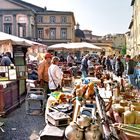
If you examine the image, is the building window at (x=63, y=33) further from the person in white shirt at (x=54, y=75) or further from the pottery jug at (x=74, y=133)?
the pottery jug at (x=74, y=133)

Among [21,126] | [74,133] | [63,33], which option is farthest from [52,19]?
[74,133]

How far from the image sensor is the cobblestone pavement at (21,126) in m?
7.57

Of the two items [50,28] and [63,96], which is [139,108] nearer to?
[63,96]

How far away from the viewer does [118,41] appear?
105062 millimetres

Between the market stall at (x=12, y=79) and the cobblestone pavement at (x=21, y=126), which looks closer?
the cobblestone pavement at (x=21, y=126)

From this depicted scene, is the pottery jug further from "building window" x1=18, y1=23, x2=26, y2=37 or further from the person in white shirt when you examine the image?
"building window" x1=18, y1=23, x2=26, y2=37

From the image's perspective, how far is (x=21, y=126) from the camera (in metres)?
8.47

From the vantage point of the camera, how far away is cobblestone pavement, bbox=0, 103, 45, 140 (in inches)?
298

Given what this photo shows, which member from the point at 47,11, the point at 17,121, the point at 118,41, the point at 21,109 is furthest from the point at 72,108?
the point at 118,41

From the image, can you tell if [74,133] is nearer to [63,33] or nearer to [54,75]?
[54,75]

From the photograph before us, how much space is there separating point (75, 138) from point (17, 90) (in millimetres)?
6649

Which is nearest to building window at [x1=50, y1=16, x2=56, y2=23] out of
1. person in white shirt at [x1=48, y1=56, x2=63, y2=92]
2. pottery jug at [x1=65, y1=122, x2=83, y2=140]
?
person in white shirt at [x1=48, y1=56, x2=63, y2=92]

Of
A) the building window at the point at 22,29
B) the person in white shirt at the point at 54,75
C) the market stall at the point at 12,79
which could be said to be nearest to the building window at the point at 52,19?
the building window at the point at 22,29

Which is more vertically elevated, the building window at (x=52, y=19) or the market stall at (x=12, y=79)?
the building window at (x=52, y=19)
